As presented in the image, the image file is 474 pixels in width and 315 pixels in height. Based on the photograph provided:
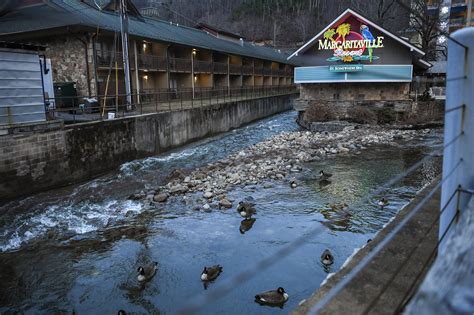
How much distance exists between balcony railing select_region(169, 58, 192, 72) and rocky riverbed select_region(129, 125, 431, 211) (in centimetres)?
1306

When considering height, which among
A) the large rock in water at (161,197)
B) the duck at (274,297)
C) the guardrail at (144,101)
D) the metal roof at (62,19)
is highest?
the metal roof at (62,19)

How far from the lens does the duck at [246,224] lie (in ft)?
34.1

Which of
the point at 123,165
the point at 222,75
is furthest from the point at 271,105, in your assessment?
the point at 123,165

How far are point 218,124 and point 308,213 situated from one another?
59.1 ft

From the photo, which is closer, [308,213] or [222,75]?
[308,213]

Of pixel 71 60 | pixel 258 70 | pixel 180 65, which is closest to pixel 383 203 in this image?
pixel 71 60

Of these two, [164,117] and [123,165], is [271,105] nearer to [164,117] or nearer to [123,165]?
[164,117]

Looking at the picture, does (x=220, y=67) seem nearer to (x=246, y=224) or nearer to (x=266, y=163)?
(x=266, y=163)

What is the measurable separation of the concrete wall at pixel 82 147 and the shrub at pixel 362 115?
39.3 ft

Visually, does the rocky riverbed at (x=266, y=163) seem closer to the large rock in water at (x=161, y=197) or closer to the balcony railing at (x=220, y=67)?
the large rock in water at (x=161, y=197)

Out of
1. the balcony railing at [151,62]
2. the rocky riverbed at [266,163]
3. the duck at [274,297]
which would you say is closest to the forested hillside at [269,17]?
the balcony railing at [151,62]

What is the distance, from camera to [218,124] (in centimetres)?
2861

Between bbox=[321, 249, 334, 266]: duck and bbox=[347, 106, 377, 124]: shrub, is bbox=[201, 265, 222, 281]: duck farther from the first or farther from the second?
bbox=[347, 106, 377, 124]: shrub

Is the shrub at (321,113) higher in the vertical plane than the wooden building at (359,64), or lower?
lower
